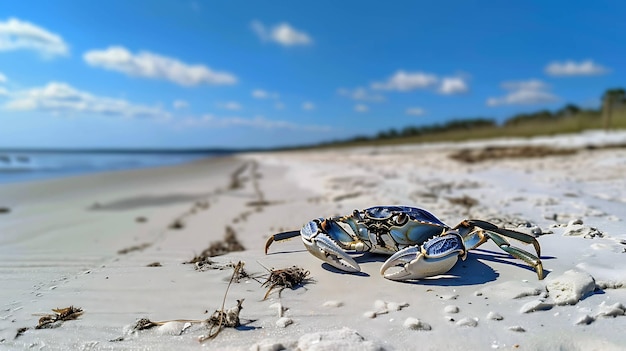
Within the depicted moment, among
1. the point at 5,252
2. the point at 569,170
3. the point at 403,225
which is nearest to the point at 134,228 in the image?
the point at 5,252

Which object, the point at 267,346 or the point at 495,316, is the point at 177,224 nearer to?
the point at 267,346

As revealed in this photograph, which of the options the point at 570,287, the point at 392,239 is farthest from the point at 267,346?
the point at 570,287

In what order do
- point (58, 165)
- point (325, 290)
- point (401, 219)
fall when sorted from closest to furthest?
point (325, 290)
point (401, 219)
point (58, 165)

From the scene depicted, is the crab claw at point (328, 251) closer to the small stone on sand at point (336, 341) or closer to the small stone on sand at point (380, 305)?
the small stone on sand at point (380, 305)

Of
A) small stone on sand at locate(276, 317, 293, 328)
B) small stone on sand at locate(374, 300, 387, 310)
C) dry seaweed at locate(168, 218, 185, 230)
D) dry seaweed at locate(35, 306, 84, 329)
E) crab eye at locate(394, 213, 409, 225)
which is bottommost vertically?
dry seaweed at locate(168, 218, 185, 230)

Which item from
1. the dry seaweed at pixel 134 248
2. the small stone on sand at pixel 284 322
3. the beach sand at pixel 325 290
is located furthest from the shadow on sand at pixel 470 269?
the dry seaweed at pixel 134 248

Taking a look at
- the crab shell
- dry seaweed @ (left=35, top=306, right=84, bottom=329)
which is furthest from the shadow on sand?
dry seaweed @ (left=35, top=306, right=84, bottom=329)

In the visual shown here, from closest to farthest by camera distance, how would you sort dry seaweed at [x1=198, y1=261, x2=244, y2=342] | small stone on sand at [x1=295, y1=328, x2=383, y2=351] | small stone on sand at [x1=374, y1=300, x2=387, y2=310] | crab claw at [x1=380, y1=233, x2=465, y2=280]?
small stone on sand at [x1=295, y1=328, x2=383, y2=351] → dry seaweed at [x1=198, y1=261, x2=244, y2=342] → small stone on sand at [x1=374, y1=300, x2=387, y2=310] → crab claw at [x1=380, y1=233, x2=465, y2=280]

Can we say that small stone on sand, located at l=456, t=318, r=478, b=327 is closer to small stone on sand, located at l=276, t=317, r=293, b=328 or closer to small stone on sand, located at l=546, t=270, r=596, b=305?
small stone on sand, located at l=546, t=270, r=596, b=305
